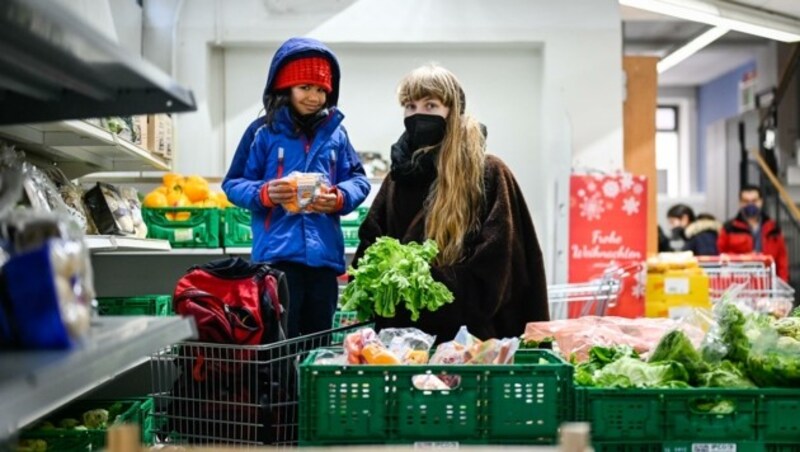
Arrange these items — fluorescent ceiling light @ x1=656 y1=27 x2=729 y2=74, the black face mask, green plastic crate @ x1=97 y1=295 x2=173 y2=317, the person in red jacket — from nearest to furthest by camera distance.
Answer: the black face mask → green plastic crate @ x1=97 y1=295 x2=173 y2=317 → fluorescent ceiling light @ x1=656 y1=27 x2=729 y2=74 → the person in red jacket

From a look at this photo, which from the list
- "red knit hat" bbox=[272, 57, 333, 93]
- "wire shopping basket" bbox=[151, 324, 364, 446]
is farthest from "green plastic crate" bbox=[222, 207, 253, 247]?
"wire shopping basket" bbox=[151, 324, 364, 446]

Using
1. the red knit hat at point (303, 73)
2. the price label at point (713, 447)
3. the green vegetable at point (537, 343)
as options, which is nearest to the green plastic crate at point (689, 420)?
the price label at point (713, 447)

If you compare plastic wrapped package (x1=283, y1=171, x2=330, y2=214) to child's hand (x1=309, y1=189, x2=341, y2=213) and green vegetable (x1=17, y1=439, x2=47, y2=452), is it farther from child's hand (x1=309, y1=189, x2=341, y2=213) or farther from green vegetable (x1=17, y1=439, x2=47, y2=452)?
green vegetable (x1=17, y1=439, x2=47, y2=452)

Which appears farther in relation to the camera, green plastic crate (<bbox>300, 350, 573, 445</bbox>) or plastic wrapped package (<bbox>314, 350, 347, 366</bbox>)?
plastic wrapped package (<bbox>314, 350, 347, 366</bbox>)

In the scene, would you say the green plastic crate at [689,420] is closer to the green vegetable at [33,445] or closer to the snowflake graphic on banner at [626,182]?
the green vegetable at [33,445]

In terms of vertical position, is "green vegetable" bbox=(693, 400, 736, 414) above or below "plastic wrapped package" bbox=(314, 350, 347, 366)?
below

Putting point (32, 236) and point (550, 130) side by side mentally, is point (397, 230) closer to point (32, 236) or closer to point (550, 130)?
point (32, 236)

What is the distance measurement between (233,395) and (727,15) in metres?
5.76

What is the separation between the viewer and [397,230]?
12.3ft

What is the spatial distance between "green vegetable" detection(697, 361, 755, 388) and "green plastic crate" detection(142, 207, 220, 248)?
12.3 feet

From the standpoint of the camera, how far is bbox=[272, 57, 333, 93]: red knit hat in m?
3.78

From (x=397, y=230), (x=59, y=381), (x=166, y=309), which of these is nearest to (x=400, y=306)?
(x=397, y=230)

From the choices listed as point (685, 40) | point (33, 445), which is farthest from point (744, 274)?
point (685, 40)

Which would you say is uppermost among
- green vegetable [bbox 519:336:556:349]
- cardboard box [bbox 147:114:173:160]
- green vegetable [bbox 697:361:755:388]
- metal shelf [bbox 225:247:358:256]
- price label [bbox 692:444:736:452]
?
cardboard box [bbox 147:114:173:160]
